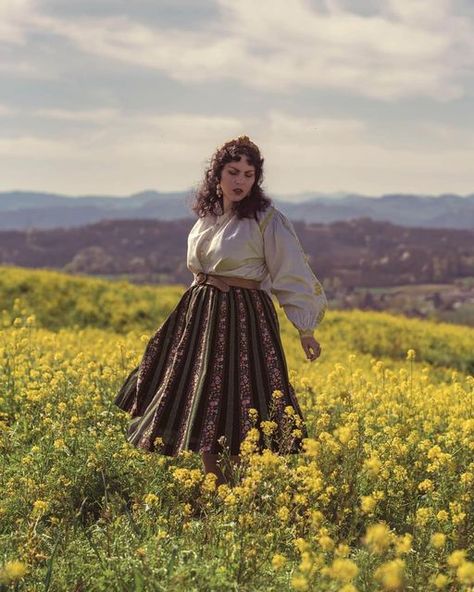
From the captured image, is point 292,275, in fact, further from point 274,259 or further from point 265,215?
point 265,215

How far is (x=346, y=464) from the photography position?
3.71m

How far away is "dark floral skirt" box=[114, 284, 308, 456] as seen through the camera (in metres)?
4.59

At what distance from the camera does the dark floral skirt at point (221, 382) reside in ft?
15.1

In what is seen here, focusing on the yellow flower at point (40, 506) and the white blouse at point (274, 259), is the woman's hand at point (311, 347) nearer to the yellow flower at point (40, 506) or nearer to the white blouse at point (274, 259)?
the white blouse at point (274, 259)

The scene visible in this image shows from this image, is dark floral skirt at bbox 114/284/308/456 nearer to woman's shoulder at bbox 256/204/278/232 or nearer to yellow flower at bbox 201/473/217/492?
woman's shoulder at bbox 256/204/278/232

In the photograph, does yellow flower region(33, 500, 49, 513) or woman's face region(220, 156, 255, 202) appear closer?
yellow flower region(33, 500, 49, 513)

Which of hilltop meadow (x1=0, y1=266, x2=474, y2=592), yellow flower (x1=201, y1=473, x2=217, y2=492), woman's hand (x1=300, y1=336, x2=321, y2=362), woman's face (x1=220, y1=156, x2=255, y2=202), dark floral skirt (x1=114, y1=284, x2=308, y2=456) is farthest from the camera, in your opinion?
woman's face (x1=220, y1=156, x2=255, y2=202)

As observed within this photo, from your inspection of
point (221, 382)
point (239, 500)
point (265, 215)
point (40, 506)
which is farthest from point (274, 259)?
point (40, 506)

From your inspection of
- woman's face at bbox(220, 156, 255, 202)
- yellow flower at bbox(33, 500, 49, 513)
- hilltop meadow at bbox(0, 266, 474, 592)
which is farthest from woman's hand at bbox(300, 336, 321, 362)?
yellow flower at bbox(33, 500, 49, 513)

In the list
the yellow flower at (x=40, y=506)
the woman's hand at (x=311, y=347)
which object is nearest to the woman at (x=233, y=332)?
the woman's hand at (x=311, y=347)

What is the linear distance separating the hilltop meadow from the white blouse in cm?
71

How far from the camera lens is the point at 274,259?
479cm

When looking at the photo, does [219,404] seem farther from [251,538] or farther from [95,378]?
[95,378]

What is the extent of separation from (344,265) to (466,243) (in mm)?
27162
